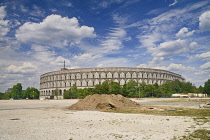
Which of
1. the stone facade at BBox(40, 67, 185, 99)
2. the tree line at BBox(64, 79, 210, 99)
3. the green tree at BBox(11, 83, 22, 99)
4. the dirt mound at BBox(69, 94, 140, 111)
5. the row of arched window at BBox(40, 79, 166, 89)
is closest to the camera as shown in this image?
the dirt mound at BBox(69, 94, 140, 111)

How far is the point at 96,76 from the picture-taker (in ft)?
367

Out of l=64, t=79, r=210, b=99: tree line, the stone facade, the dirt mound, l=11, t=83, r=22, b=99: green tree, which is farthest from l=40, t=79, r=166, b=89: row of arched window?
the dirt mound

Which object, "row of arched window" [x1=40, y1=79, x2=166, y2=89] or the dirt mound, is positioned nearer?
the dirt mound

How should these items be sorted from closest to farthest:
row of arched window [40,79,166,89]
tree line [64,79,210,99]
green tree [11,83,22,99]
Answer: tree line [64,79,210,99] → row of arched window [40,79,166,89] → green tree [11,83,22,99]

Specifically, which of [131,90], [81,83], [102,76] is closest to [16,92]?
[81,83]

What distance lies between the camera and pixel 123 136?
9.19 metres

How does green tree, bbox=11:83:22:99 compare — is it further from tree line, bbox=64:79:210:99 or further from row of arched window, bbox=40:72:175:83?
tree line, bbox=64:79:210:99

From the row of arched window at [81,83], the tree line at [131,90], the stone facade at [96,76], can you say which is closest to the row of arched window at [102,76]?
the stone facade at [96,76]

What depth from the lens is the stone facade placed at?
112125mm

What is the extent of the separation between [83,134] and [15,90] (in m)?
145

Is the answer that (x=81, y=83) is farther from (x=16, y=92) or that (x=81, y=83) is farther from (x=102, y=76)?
(x=16, y=92)

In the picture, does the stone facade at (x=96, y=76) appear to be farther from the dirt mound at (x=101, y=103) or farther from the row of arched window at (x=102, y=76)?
the dirt mound at (x=101, y=103)

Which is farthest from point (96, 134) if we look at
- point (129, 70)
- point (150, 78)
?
point (150, 78)

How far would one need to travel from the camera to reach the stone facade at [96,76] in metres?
112
